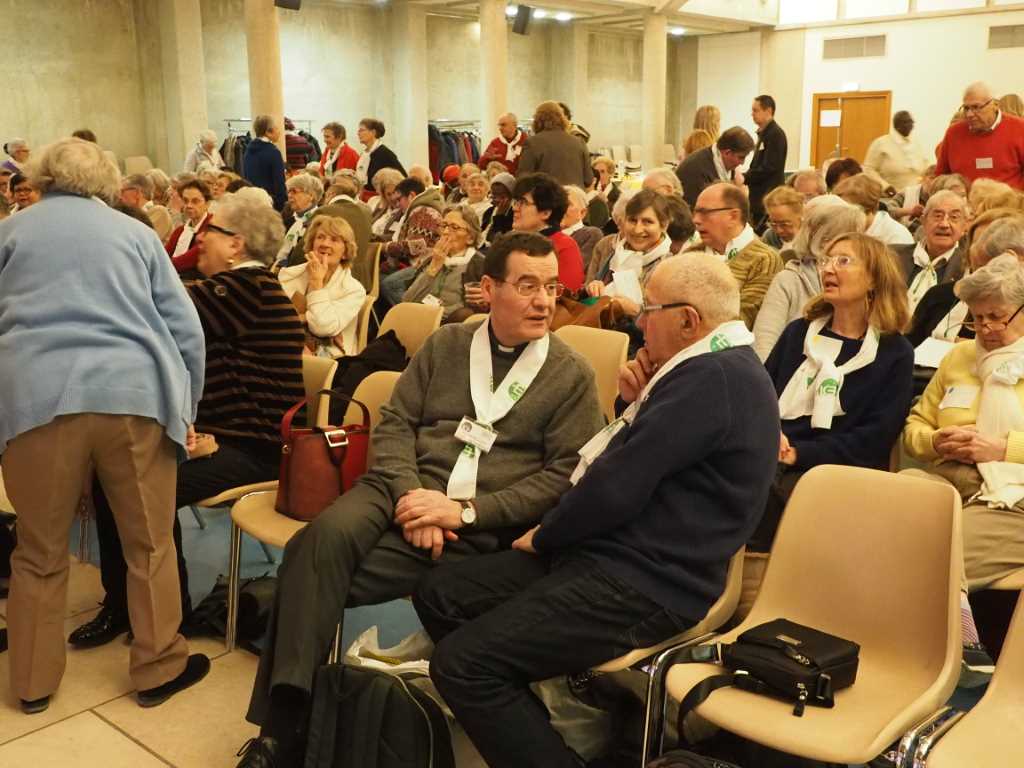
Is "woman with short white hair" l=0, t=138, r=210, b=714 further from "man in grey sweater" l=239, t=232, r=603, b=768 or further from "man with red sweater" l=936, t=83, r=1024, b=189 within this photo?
"man with red sweater" l=936, t=83, r=1024, b=189

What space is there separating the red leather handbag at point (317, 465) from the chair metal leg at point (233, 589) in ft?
0.84

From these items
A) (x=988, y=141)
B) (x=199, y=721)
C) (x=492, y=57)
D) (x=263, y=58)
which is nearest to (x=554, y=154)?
(x=988, y=141)

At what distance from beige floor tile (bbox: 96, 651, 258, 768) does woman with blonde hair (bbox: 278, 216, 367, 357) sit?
6.01 feet

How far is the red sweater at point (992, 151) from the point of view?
20.9ft

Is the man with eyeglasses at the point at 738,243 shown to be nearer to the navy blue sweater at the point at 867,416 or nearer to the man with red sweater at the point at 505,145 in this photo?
the navy blue sweater at the point at 867,416

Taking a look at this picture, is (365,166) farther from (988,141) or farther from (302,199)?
(988,141)

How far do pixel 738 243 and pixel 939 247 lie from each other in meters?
1.07

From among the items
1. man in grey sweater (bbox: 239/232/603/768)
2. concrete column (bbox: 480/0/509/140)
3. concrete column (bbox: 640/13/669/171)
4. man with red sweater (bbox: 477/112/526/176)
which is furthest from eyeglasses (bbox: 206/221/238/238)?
concrete column (bbox: 640/13/669/171)

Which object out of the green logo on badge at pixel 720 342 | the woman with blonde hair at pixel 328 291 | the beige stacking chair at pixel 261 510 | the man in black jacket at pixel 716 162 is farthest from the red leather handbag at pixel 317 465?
the man in black jacket at pixel 716 162

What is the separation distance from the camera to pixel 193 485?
10.5 ft

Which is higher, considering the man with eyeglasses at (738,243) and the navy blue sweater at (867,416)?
the man with eyeglasses at (738,243)

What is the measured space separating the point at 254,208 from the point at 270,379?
538 millimetres

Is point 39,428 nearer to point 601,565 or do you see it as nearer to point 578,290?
point 601,565

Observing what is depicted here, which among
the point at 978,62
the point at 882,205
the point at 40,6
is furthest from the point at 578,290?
the point at 978,62
